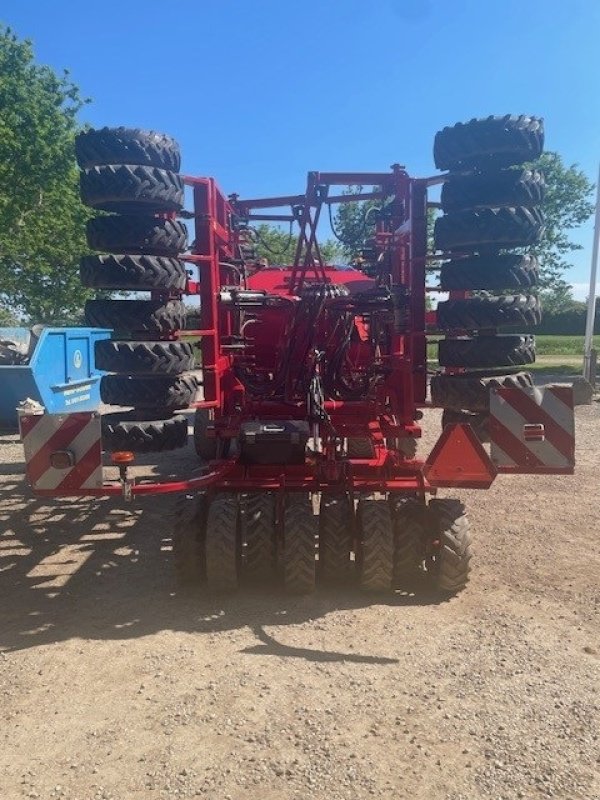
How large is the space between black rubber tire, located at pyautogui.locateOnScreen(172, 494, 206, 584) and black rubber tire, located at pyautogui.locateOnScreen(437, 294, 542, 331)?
2137 mm

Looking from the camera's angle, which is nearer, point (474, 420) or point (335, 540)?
point (335, 540)

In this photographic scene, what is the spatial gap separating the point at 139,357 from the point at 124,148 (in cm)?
141

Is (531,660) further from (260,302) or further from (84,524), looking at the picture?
(84,524)

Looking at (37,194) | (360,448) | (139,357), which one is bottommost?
(360,448)

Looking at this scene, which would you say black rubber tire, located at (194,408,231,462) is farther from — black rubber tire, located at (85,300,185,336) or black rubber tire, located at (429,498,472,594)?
black rubber tire, located at (429,498,472,594)

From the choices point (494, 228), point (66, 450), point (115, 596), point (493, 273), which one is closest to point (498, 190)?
point (494, 228)

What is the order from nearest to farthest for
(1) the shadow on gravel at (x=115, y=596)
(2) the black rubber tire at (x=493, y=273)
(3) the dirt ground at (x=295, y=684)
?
1. (3) the dirt ground at (x=295, y=684)
2. (1) the shadow on gravel at (x=115, y=596)
3. (2) the black rubber tire at (x=493, y=273)

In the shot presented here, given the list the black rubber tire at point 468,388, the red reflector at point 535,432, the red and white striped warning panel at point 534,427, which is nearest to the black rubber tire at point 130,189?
the black rubber tire at point 468,388

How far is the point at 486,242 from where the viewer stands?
4.21 m

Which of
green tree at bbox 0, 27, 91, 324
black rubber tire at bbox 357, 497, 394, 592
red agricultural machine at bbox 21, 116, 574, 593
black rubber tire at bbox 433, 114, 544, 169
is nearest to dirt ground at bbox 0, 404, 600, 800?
black rubber tire at bbox 357, 497, 394, 592

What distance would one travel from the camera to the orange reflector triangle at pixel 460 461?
4.06 m

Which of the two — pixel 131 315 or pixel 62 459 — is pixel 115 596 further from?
pixel 131 315

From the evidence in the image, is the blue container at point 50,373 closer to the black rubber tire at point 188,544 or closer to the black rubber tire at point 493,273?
the black rubber tire at point 188,544

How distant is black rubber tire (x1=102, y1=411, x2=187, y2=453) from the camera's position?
4.53 metres
